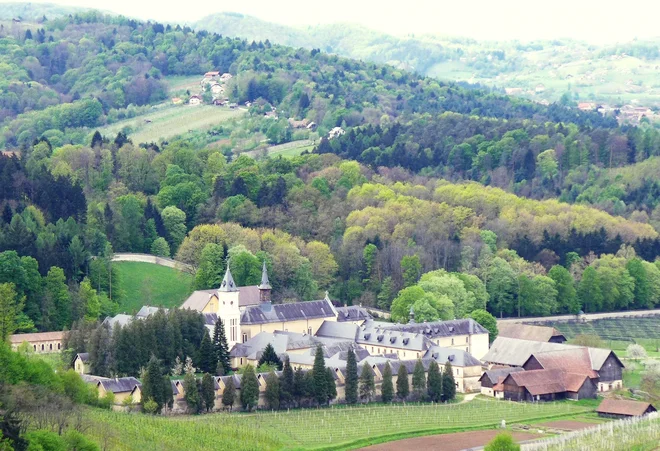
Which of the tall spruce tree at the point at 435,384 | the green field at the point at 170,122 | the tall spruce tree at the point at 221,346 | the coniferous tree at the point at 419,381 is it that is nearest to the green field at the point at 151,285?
the tall spruce tree at the point at 221,346

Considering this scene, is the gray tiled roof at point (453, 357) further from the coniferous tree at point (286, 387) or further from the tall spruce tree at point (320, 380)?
the coniferous tree at point (286, 387)

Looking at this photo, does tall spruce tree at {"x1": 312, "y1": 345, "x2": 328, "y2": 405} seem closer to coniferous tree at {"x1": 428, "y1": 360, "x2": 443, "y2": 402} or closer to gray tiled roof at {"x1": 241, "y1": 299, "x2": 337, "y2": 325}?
coniferous tree at {"x1": 428, "y1": 360, "x2": 443, "y2": 402}

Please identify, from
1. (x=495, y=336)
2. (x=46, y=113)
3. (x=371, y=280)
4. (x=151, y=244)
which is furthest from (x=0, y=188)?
(x=46, y=113)

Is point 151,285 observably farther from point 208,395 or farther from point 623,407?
point 623,407

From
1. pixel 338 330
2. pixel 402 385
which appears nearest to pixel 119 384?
pixel 402 385

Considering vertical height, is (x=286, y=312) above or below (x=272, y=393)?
above
